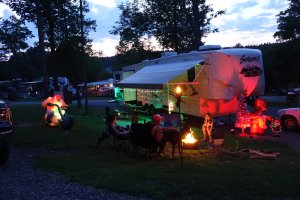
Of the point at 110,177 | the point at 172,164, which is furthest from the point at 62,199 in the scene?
the point at 172,164

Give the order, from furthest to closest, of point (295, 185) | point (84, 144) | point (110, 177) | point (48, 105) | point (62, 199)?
point (48, 105) < point (84, 144) < point (110, 177) < point (295, 185) < point (62, 199)

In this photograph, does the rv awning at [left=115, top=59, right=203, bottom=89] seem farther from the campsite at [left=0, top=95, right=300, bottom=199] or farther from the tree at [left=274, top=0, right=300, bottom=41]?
the tree at [left=274, top=0, right=300, bottom=41]

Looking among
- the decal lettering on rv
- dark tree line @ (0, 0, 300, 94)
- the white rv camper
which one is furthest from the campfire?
dark tree line @ (0, 0, 300, 94)

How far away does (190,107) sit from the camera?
55.0ft

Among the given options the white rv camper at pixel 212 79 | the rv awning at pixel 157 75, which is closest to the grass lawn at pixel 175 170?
the white rv camper at pixel 212 79

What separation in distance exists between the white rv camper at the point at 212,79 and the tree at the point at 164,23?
11.7 m

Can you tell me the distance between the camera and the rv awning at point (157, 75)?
1523cm

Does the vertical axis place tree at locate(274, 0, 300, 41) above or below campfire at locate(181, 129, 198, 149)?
above

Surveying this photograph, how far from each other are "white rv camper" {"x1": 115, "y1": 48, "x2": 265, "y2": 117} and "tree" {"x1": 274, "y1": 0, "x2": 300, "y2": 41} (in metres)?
15.0

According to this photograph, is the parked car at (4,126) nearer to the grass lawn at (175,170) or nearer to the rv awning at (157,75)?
the grass lawn at (175,170)

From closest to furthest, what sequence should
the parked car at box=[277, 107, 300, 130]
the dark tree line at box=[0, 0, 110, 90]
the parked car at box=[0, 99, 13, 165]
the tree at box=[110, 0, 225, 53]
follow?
the parked car at box=[0, 99, 13, 165]
the parked car at box=[277, 107, 300, 130]
the dark tree line at box=[0, 0, 110, 90]
the tree at box=[110, 0, 225, 53]

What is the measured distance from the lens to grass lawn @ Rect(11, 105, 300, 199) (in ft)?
22.4

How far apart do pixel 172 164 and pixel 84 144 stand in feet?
12.5

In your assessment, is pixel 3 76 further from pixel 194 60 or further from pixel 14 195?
pixel 14 195
